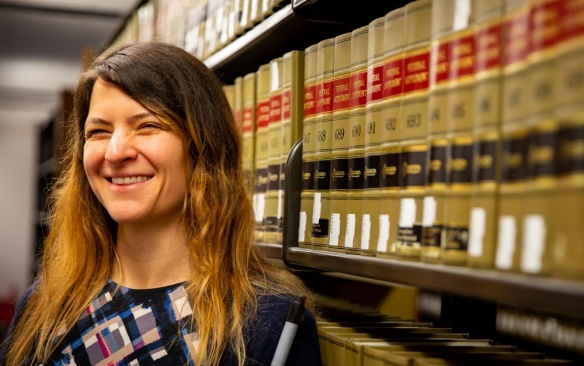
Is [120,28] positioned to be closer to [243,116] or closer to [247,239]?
[243,116]

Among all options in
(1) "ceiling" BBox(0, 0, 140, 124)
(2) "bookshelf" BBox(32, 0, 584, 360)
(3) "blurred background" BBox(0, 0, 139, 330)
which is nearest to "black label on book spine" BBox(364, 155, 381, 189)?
(2) "bookshelf" BBox(32, 0, 584, 360)

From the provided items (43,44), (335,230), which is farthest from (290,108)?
(43,44)

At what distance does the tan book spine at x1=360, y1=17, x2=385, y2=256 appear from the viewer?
1.10 metres

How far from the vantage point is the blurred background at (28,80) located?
5.18 metres

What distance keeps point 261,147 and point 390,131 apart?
0.63m

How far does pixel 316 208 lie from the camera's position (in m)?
1.32

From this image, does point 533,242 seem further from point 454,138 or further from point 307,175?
point 307,175

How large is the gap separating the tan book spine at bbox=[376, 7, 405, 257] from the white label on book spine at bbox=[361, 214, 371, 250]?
4 cm

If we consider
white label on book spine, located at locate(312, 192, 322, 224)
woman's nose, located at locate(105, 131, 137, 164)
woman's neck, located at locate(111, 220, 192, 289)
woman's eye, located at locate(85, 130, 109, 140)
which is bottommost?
woman's neck, located at locate(111, 220, 192, 289)

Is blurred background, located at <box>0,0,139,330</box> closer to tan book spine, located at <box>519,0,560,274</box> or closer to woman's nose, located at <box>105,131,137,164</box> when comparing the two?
woman's nose, located at <box>105,131,137,164</box>

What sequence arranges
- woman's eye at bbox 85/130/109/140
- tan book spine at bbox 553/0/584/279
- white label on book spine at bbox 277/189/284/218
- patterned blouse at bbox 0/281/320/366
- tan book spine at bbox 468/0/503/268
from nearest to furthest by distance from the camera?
tan book spine at bbox 553/0/584/279 < tan book spine at bbox 468/0/503/268 < patterned blouse at bbox 0/281/320/366 < woman's eye at bbox 85/130/109/140 < white label on book spine at bbox 277/189/284/218

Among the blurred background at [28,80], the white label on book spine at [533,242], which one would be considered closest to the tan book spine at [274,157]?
the white label on book spine at [533,242]

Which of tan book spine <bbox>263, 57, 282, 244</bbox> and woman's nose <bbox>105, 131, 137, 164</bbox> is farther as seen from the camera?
tan book spine <bbox>263, 57, 282, 244</bbox>

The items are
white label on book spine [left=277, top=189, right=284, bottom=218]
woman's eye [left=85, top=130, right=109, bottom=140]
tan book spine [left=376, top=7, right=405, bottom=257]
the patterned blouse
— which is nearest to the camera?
tan book spine [left=376, top=7, right=405, bottom=257]
